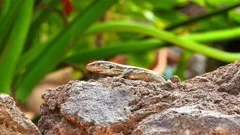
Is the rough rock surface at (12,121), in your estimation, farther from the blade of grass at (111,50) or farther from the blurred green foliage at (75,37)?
the blade of grass at (111,50)

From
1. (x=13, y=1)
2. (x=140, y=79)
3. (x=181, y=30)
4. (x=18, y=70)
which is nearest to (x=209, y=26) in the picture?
(x=181, y=30)

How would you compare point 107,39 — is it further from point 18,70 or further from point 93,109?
point 93,109

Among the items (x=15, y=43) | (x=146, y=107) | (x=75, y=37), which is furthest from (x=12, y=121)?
(x=75, y=37)

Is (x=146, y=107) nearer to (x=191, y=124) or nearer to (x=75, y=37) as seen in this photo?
(x=191, y=124)

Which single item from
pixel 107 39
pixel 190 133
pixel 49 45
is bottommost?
pixel 190 133

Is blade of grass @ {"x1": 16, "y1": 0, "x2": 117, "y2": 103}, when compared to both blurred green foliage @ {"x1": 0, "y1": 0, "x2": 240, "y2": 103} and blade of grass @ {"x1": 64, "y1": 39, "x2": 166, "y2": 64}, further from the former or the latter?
blade of grass @ {"x1": 64, "y1": 39, "x2": 166, "y2": 64}

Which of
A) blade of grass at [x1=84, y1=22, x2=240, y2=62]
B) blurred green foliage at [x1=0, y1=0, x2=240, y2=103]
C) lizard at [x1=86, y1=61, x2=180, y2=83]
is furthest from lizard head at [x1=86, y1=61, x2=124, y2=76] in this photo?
blade of grass at [x1=84, y1=22, x2=240, y2=62]

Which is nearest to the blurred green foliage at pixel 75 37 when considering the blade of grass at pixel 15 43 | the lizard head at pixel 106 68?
the blade of grass at pixel 15 43
